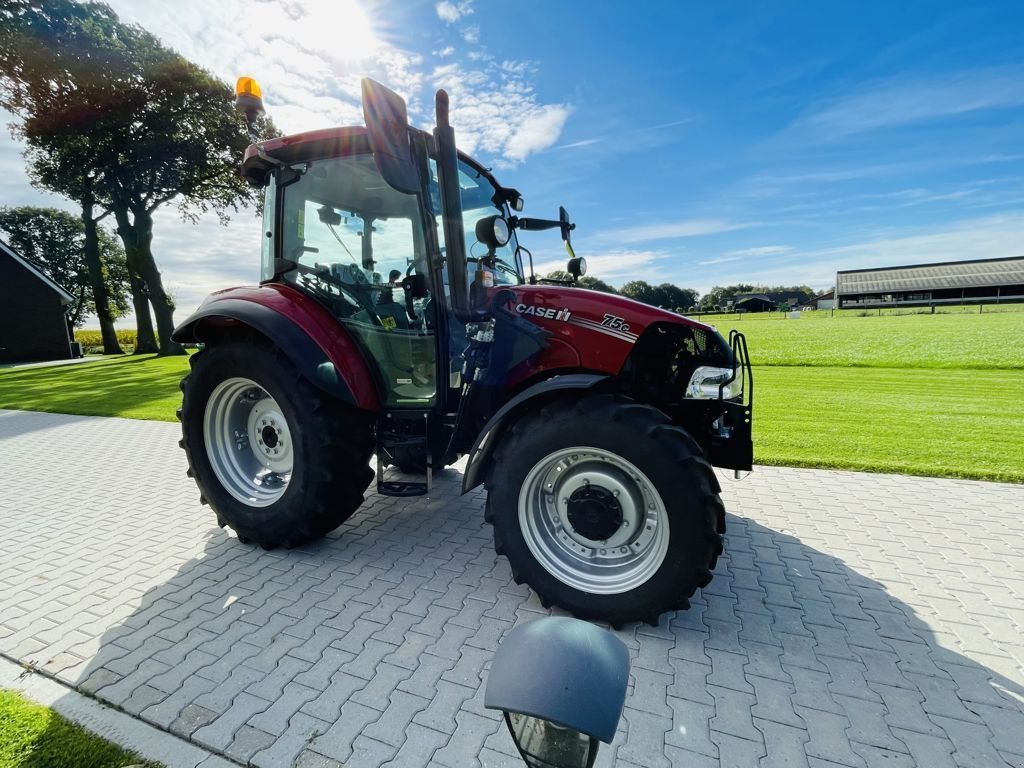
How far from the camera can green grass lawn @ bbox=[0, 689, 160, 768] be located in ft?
5.66

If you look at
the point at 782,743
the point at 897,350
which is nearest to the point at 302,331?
the point at 782,743

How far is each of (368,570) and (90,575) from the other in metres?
1.68

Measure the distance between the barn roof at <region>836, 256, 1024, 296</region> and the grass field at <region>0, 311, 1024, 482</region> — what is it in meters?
49.0

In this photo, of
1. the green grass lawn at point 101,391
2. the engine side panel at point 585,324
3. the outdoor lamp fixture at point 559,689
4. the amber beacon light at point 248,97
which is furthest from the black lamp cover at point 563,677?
the green grass lawn at point 101,391

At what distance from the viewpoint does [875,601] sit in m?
2.63

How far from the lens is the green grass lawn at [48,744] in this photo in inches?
67.9

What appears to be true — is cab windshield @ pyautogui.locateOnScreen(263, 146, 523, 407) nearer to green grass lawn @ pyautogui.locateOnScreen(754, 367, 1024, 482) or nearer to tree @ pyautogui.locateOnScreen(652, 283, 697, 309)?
tree @ pyautogui.locateOnScreen(652, 283, 697, 309)

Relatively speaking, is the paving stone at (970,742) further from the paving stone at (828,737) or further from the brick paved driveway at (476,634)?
the paving stone at (828,737)

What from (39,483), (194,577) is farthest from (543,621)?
(39,483)

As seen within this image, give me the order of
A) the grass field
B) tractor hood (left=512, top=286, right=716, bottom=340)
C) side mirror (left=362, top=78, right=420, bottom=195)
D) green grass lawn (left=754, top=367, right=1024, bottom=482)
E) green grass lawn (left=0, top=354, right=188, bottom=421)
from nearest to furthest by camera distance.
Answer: side mirror (left=362, top=78, right=420, bottom=195)
tractor hood (left=512, top=286, right=716, bottom=340)
green grass lawn (left=754, top=367, right=1024, bottom=482)
the grass field
green grass lawn (left=0, top=354, right=188, bottom=421)

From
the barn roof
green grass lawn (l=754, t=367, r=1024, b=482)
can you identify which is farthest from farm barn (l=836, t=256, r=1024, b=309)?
green grass lawn (l=754, t=367, r=1024, b=482)

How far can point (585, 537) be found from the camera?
8.28 feet

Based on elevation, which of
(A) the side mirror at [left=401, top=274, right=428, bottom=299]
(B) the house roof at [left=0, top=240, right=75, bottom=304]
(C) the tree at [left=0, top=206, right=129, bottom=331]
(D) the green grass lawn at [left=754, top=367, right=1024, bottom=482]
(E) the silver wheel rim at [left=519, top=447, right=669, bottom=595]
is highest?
(C) the tree at [left=0, top=206, right=129, bottom=331]

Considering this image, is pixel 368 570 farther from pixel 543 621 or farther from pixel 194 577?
pixel 543 621
